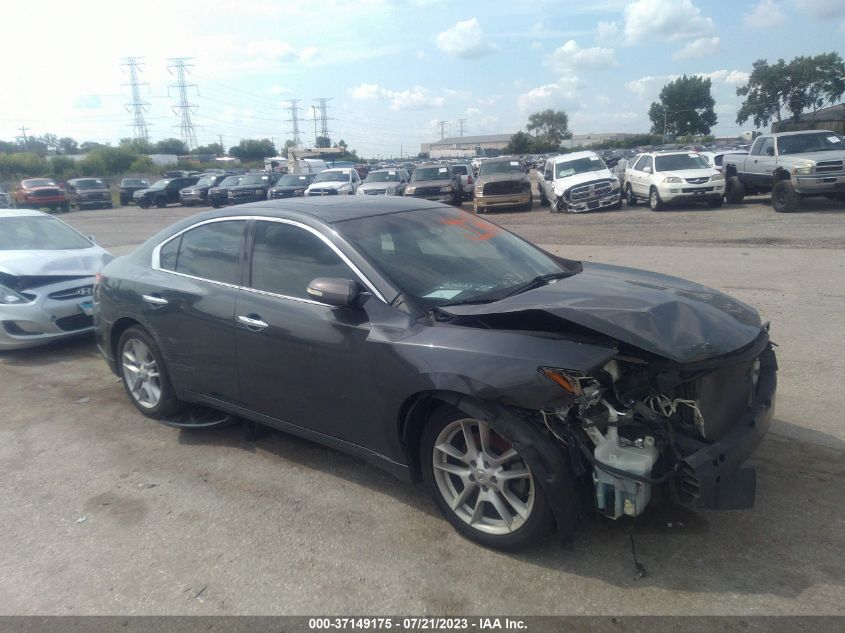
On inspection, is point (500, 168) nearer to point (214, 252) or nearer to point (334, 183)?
point (334, 183)

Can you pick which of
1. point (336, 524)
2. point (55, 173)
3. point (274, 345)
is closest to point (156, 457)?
point (274, 345)

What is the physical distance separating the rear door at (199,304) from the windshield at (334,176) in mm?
23677

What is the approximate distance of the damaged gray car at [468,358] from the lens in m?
3.00

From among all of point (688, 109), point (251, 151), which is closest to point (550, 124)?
point (688, 109)

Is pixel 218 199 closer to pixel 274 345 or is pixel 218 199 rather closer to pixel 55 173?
pixel 274 345

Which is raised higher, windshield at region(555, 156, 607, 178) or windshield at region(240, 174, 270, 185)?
windshield at region(240, 174, 270, 185)

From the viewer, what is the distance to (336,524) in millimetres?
3617

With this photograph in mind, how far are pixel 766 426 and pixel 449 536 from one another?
5.78 feet

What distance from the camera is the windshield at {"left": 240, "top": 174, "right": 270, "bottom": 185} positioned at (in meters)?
32.4

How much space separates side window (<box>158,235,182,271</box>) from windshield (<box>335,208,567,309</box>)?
5.21 ft

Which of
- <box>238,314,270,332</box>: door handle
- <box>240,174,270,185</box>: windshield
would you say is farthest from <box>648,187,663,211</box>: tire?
<box>240,174,270,185</box>: windshield

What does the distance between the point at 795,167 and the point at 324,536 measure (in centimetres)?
1738

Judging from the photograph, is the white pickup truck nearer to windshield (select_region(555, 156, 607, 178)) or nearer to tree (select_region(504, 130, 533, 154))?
windshield (select_region(555, 156, 607, 178))

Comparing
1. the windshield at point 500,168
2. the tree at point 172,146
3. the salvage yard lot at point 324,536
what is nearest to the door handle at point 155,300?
the salvage yard lot at point 324,536
